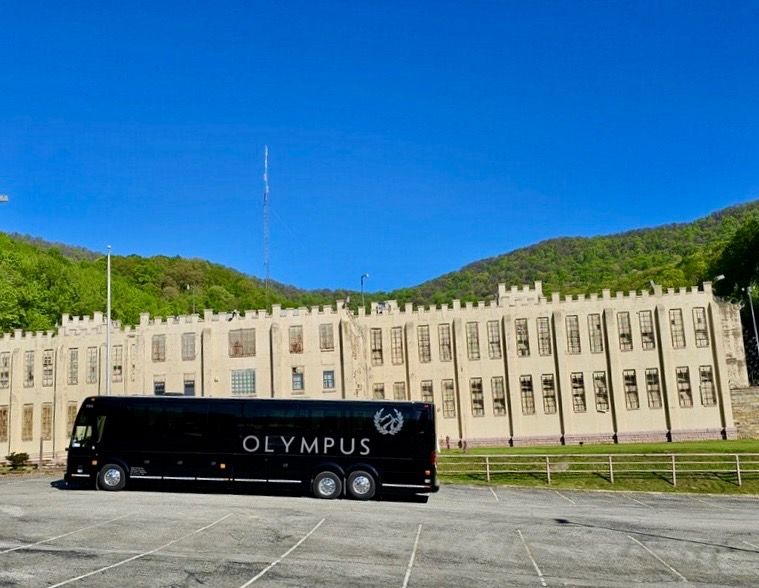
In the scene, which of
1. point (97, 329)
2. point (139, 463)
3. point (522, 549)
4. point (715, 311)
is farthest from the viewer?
point (97, 329)

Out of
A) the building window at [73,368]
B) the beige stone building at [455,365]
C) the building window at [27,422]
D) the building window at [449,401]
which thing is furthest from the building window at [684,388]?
the building window at [27,422]

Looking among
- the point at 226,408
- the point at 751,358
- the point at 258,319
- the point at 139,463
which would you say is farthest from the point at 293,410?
the point at 751,358

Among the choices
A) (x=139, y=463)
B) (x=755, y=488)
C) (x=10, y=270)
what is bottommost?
(x=755, y=488)

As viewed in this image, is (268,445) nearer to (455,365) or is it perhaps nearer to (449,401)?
(449,401)

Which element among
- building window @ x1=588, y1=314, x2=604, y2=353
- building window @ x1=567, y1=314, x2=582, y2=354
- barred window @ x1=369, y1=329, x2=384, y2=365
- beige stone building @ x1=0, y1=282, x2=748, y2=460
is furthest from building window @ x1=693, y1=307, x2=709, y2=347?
barred window @ x1=369, y1=329, x2=384, y2=365

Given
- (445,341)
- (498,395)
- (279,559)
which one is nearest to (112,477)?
(279,559)

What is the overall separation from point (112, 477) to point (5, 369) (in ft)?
140

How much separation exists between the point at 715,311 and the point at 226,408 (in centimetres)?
4356

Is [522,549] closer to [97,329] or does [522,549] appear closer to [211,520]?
[211,520]

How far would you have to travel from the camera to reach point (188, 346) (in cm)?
5803

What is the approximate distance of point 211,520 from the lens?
19.8 meters

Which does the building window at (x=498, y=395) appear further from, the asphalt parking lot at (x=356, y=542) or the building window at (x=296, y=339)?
the asphalt parking lot at (x=356, y=542)

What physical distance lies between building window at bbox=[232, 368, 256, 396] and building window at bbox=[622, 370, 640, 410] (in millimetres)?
28384

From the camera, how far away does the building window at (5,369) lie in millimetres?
62719
